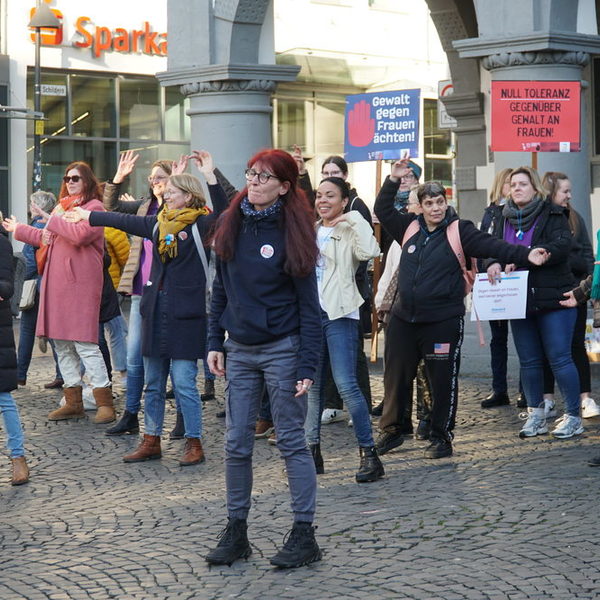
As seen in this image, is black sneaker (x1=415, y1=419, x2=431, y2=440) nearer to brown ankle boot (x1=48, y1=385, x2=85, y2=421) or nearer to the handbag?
brown ankle boot (x1=48, y1=385, x2=85, y2=421)

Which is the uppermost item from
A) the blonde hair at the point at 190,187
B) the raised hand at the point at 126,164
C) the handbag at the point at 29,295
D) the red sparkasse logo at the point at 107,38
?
the red sparkasse logo at the point at 107,38

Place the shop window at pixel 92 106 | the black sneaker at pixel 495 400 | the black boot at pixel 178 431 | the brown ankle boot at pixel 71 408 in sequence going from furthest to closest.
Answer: the shop window at pixel 92 106 < the black sneaker at pixel 495 400 < the brown ankle boot at pixel 71 408 < the black boot at pixel 178 431

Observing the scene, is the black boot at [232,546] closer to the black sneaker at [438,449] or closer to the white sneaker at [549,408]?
the black sneaker at [438,449]

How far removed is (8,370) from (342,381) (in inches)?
77.2

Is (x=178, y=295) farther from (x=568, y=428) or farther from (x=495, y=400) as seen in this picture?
(x=495, y=400)

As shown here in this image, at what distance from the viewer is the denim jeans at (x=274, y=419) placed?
5.91 m

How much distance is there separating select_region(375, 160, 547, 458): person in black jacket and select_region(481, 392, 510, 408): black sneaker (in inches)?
79.8

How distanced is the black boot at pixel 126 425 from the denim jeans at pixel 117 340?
1.94 metres

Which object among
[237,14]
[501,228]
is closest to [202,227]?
[501,228]

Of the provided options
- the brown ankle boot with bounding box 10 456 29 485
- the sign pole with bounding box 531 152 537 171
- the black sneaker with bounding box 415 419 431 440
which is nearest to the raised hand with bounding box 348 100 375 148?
the sign pole with bounding box 531 152 537 171

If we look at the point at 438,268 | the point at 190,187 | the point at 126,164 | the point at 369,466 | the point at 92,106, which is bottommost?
the point at 369,466

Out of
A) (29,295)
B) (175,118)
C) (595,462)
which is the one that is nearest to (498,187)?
(595,462)

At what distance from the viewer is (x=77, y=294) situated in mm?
9961

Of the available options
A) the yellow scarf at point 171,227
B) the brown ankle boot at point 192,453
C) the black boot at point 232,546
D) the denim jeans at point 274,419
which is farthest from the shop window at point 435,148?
the black boot at point 232,546
